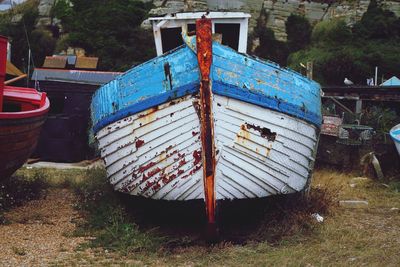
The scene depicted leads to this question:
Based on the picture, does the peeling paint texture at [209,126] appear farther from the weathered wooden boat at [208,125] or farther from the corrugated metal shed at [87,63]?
the corrugated metal shed at [87,63]

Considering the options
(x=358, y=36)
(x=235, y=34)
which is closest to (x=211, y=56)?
(x=235, y=34)

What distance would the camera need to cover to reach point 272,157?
5578 mm

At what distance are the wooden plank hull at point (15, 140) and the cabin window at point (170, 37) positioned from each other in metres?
2.00

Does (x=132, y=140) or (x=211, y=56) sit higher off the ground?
(x=211, y=56)

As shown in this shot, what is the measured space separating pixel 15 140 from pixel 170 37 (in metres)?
2.53

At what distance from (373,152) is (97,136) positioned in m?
5.57

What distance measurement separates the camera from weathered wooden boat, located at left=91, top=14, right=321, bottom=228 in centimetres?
530

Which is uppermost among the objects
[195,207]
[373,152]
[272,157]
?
[272,157]

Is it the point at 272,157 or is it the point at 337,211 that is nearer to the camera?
the point at 272,157

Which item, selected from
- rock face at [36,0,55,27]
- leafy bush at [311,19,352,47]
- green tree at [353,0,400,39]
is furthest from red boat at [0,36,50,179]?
rock face at [36,0,55,27]

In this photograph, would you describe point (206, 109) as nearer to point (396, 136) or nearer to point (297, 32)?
point (396, 136)

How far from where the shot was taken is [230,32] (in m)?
7.07

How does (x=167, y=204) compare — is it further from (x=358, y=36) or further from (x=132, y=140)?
(x=358, y=36)

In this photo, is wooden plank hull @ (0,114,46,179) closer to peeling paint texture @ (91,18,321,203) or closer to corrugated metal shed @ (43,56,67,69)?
peeling paint texture @ (91,18,321,203)
